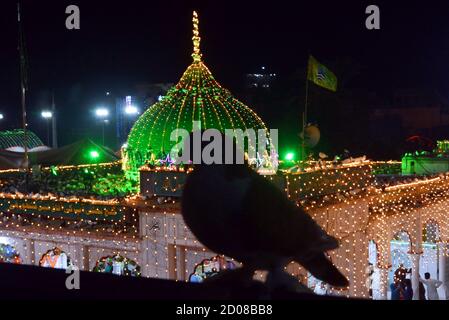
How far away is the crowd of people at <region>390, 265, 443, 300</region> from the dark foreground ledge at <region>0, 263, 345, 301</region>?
32.7ft

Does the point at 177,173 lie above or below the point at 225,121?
below

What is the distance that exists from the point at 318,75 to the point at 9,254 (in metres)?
7.81

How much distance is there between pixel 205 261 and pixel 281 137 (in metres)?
23.4

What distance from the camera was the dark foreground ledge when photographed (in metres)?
3.24

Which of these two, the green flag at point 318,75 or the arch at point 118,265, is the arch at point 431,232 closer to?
the green flag at point 318,75

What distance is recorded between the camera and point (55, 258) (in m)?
11.0

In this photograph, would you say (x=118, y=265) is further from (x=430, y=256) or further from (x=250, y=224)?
(x=430, y=256)

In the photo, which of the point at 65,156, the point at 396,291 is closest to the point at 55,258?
the point at 396,291

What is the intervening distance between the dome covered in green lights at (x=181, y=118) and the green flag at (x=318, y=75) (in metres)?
1.63

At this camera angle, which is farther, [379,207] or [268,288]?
[379,207]

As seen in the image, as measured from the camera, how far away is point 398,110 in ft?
135
